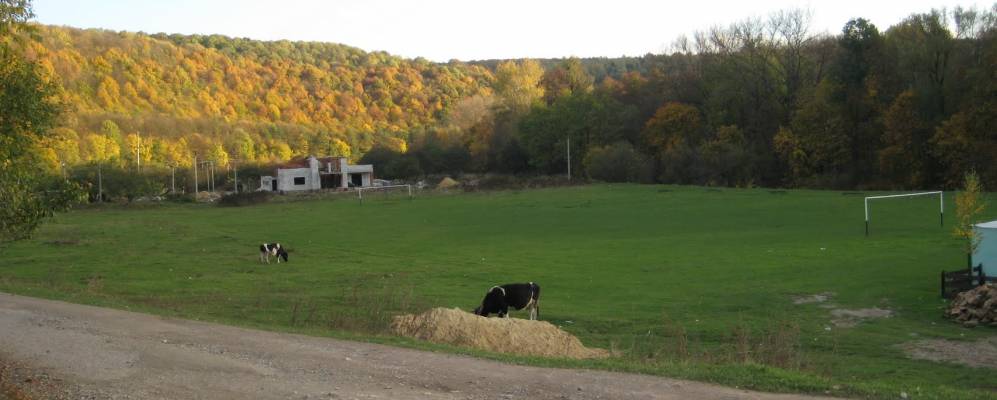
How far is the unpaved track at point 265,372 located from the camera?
12.1 m

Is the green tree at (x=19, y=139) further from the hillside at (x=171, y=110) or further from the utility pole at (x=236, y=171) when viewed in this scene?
the hillside at (x=171, y=110)

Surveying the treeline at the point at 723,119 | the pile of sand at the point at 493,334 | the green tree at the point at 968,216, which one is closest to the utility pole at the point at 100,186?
the treeline at the point at 723,119

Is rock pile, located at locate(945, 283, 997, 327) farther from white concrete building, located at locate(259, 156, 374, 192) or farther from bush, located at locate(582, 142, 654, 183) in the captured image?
white concrete building, located at locate(259, 156, 374, 192)

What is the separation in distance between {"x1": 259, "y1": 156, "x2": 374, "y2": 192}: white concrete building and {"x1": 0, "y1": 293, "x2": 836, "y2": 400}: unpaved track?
107 meters

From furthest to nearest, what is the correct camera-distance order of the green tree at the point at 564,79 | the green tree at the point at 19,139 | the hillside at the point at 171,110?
the hillside at the point at 171,110 → the green tree at the point at 564,79 → the green tree at the point at 19,139

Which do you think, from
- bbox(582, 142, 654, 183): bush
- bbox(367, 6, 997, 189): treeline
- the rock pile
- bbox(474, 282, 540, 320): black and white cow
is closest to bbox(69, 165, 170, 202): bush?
bbox(367, 6, 997, 189): treeline

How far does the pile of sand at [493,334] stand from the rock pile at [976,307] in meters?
11.2

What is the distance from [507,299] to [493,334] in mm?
3955

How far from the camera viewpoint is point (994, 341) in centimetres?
2150

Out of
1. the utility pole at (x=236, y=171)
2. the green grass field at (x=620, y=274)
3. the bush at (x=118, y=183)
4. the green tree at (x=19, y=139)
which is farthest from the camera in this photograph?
the utility pole at (x=236, y=171)

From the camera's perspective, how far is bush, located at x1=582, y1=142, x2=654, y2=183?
93438 mm

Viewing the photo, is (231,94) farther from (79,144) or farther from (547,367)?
(547,367)

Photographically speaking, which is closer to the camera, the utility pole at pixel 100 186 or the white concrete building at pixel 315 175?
the utility pole at pixel 100 186

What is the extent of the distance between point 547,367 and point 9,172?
10.7 metres
